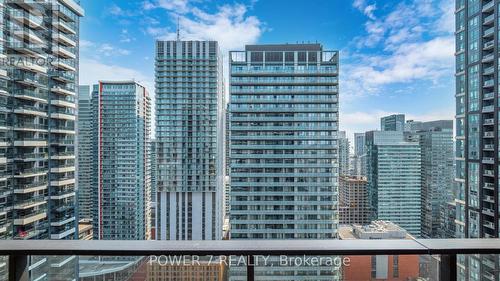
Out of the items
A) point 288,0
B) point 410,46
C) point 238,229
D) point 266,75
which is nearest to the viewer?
point 288,0

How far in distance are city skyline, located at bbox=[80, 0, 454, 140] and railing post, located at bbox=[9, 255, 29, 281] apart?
3162 millimetres

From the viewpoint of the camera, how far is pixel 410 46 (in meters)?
3.67

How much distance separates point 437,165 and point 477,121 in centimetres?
137

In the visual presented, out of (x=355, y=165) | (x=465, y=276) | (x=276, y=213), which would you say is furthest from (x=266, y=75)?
(x=465, y=276)

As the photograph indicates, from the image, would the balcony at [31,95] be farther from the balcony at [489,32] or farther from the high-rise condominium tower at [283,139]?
the high-rise condominium tower at [283,139]

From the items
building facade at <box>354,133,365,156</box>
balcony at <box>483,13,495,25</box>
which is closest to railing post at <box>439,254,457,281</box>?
building facade at <box>354,133,365,156</box>

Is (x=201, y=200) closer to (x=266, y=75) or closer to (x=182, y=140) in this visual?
(x=182, y=140)

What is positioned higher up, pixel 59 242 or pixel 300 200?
pixel 59 242

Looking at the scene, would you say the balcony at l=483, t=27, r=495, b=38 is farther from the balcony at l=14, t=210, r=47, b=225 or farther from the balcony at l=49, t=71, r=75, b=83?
the balcony at l=14, t=210, r=47, b=225

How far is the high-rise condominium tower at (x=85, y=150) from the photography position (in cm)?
391

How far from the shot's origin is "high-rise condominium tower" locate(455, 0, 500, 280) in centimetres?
389

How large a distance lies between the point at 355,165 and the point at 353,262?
14.5ft

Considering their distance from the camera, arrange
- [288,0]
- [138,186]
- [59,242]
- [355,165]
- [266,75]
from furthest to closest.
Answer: [266,75]
[138,186]
[355,165]
[288,0]
[59,242]

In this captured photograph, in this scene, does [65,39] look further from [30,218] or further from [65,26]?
[30,218]
